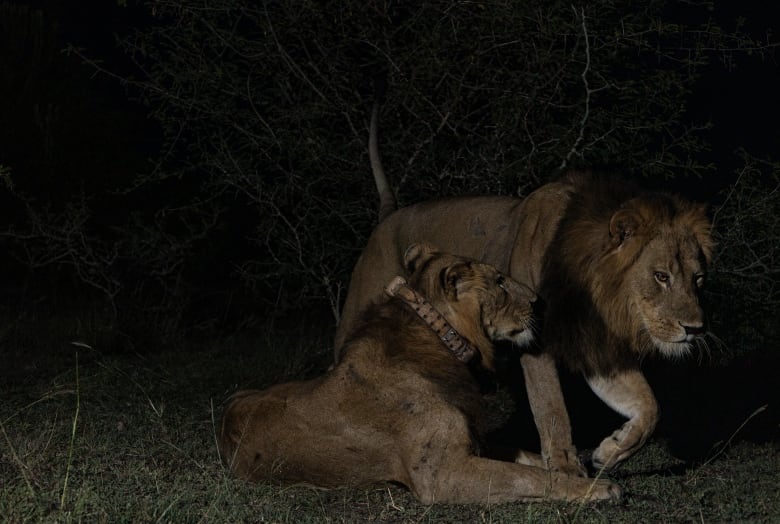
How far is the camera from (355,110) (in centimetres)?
729

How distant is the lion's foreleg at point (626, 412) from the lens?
422 cm

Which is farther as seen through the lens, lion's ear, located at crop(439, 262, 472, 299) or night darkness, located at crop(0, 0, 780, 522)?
night darkness, located at crop(0, 0, 780, 522)

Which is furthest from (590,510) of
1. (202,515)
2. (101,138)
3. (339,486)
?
(101,138)

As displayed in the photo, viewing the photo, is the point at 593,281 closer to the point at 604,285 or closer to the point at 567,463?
the point at 604,285

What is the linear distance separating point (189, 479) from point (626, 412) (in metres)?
1.67

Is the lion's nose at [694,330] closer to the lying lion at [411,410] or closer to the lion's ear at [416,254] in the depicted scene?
the lying lion at [411,410]

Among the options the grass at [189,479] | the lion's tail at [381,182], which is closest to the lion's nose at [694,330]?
the grass at [189,479]

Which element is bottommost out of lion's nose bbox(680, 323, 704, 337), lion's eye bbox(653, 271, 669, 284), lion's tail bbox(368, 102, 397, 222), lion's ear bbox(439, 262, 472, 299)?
lion's tail bbox(368, 102, 397, 222)

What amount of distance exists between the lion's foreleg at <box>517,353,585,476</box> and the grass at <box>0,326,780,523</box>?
23cm

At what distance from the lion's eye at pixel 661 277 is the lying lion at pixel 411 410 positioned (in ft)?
1.71

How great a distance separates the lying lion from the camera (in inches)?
146

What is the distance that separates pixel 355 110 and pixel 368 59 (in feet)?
1.36

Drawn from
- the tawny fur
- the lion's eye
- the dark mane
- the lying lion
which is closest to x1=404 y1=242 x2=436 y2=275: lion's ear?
the lying lion

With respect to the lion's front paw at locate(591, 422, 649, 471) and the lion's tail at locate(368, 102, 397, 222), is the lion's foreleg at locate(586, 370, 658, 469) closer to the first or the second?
the lion's front paw at locate(591, 422, 649, 471)
